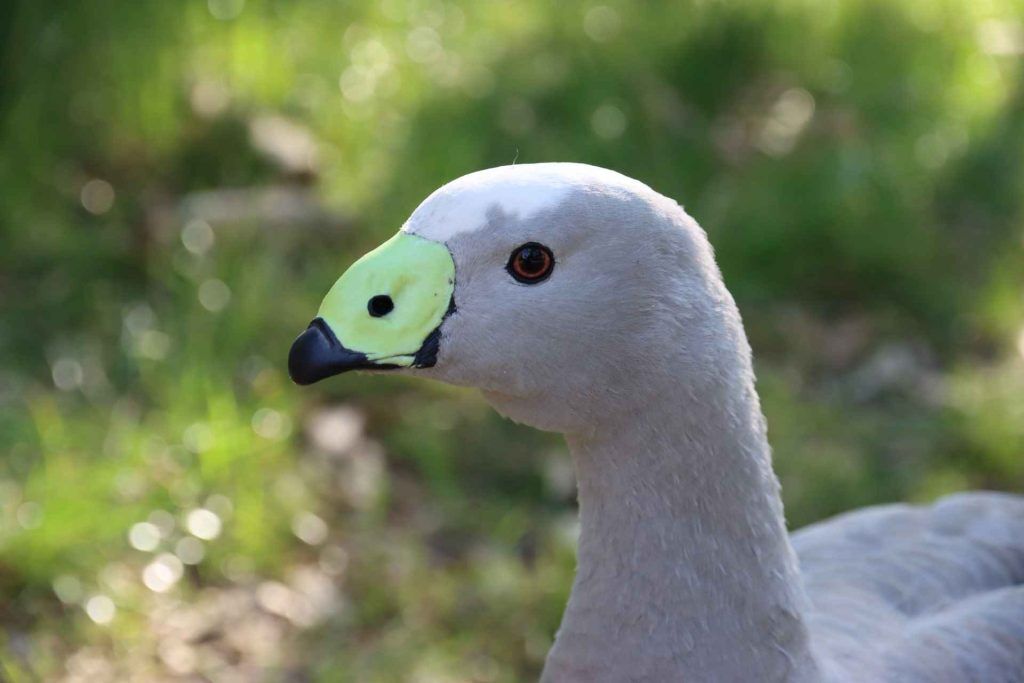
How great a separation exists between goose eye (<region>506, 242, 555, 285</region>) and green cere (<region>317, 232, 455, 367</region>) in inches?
3.2

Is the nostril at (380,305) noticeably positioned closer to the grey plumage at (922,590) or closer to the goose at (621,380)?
the goose at (621,380)

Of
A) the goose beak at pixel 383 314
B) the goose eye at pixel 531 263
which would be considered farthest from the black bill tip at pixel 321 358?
the goose eye at pixel 531 263

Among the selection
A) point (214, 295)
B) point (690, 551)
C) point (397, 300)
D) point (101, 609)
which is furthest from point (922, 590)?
point (214, 295)

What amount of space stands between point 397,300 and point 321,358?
0.12 metres

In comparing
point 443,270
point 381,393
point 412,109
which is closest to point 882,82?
point 412,109

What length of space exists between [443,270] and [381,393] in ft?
6.65

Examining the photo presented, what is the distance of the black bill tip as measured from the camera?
1.65 metres

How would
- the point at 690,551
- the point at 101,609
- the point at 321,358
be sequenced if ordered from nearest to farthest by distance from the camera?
the point at 321,358 < the point at 690,551 < the point at 101,609

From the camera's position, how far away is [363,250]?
409 cm

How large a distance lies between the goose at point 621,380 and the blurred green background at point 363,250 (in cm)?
108

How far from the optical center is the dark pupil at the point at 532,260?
5.48ft

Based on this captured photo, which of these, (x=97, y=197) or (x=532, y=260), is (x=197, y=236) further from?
(x=532, y=260)

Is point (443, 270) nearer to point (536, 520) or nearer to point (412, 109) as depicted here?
point (536, 520)

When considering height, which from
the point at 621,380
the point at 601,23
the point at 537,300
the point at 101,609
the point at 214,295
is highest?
the point at 601,23
